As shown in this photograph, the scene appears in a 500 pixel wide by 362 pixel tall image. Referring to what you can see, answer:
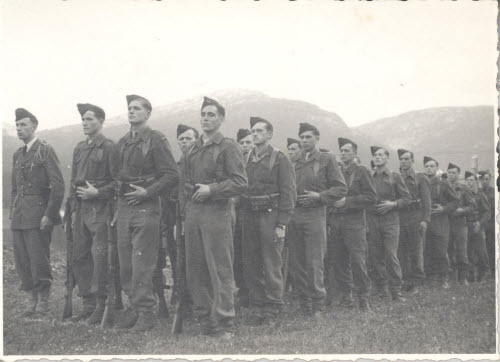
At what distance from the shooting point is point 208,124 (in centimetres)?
549

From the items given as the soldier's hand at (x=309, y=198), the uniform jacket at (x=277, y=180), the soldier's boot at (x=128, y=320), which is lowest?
the soldier's boot at (x=128, y=320)

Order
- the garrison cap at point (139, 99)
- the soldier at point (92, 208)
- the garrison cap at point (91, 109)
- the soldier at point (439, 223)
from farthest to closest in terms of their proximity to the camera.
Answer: the soldier at point (439, 223) → the garrison cap at point (91, 109) → the soldier at point (92, 208) → the garrison cap at point (139, 99)

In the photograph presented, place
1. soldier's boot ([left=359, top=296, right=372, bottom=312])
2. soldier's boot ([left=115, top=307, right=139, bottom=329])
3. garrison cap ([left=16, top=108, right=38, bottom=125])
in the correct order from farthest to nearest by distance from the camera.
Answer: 1. soldier's boot ([left=359, top=296, right=372, bottom=312])
2. garrison cap ([left=16, top=108, right=38, bottom=125])
3. soldier's boot ([left=115, top=307, right=139, bottom=329])

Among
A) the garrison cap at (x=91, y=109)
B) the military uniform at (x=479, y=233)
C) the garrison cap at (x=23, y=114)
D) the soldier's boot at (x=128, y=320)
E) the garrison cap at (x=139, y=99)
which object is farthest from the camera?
the military uniform at (x=479, y=233)

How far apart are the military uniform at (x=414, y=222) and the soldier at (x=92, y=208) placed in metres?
4.88

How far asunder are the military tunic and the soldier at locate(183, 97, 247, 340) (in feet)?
6.51

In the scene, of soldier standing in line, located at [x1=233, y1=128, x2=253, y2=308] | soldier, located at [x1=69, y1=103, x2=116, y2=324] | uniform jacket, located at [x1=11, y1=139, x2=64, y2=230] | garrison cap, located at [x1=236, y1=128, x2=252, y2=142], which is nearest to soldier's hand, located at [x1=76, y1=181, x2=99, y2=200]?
soldier, located at [x1=69, y1=103, x2=116, y2=324]

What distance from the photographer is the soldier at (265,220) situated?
19.4 ft

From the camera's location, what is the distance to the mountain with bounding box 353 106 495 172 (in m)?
6.30

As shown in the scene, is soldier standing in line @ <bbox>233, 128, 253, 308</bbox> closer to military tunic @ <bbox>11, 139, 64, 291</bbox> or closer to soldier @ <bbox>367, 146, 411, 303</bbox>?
soldier @ <bbox>367, 146, 411, 303</bbox>

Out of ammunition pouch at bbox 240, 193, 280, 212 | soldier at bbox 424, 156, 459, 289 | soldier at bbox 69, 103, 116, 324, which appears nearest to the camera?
soldier at bbox 69, 103, 116, 324

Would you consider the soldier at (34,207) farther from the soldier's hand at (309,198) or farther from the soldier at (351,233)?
the soldier at (351,233)

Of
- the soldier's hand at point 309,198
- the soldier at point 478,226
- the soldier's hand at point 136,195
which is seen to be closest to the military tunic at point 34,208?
the soldier's hand at point 136,195

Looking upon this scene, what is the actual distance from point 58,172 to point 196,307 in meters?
2.58
